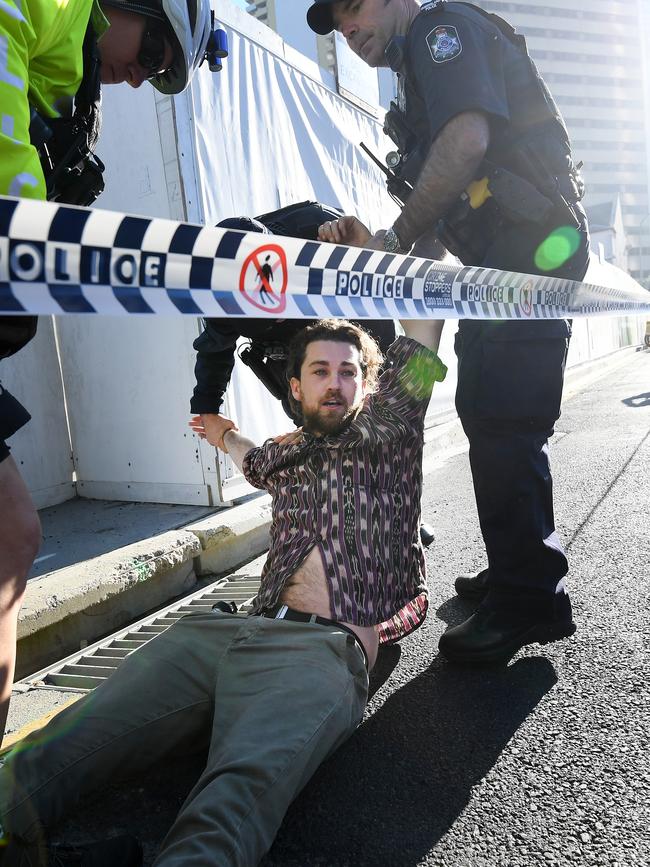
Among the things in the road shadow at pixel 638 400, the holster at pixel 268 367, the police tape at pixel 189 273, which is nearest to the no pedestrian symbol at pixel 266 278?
the police tape at pixel 189 273

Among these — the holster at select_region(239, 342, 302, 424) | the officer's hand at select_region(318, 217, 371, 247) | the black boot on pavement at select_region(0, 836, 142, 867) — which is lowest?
the black boot on pavement at select_region(0, 836, 142, 867)

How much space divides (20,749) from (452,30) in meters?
2.24

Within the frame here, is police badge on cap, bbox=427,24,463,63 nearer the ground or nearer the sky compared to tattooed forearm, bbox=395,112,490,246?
nearer the sky

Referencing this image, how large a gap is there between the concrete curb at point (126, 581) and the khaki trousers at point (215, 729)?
3.14 feet

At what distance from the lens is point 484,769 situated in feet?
5.00

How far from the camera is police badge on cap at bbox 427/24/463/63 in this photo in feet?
6.50

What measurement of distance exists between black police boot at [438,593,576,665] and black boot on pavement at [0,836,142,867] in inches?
43.6

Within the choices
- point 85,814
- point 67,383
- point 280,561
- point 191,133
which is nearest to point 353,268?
point 280,561

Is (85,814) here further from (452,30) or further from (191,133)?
(191,133)

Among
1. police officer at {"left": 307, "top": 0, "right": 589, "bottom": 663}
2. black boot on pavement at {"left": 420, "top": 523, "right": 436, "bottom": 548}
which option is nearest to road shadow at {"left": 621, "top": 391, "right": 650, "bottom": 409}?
black boot on pavement at {"left": 420, "top": 523, "right": 436, "bottom": 548}

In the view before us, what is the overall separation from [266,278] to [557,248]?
1.25 meters

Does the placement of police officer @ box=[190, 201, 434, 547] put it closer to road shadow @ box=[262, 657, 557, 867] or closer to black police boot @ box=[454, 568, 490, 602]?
black police boot @ box=[454, 568, 490, 602]

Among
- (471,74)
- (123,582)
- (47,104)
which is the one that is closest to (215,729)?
(47,104)

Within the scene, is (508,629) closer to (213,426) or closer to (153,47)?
(213,426)
